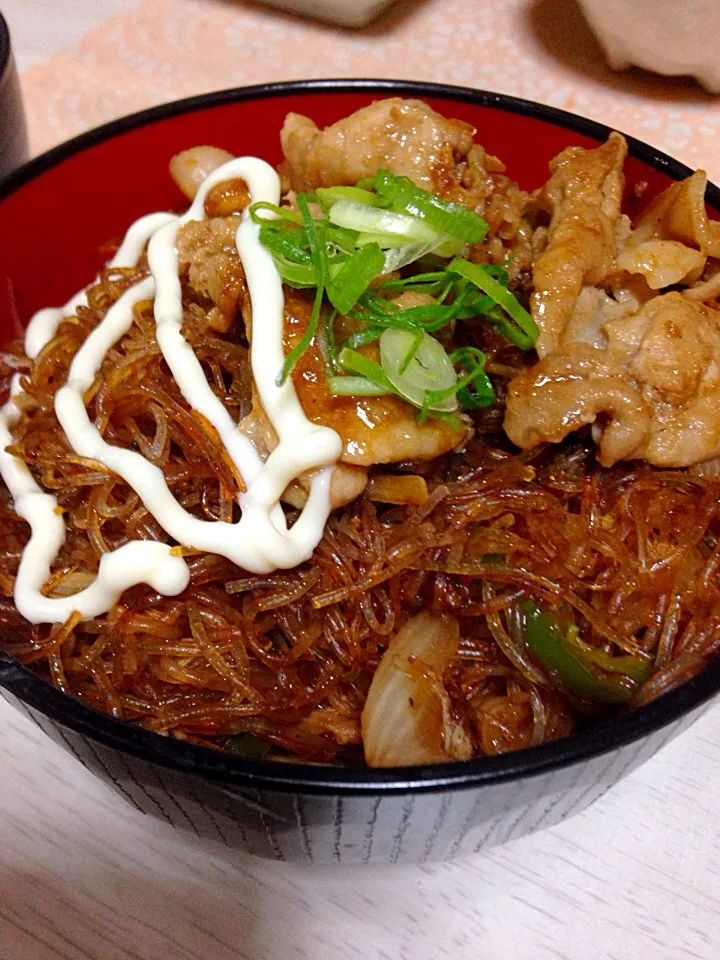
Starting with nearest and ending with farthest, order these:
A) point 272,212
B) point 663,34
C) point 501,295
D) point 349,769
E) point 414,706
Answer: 1. point 349,769
2. point 414,706
3. point 501,295
4. point 272,212
5. point 663,34

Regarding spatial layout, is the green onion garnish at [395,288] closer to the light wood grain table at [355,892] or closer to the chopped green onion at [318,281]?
the chopped green onion at [318,281]

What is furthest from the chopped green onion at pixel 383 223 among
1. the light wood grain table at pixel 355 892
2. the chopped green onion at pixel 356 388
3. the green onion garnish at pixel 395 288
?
the light wood grain table at pixel 355 892

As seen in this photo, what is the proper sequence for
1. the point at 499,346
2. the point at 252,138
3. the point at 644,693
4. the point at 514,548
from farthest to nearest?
the point at 252,138 → the point at 499,346 → the point at 514,548 → the point at 644,693

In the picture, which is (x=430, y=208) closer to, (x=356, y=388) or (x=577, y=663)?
(x=356, y=388)

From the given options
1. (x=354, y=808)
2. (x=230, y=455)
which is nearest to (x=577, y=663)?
(x=354, y=808)

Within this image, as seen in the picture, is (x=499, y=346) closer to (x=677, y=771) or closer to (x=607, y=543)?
(x=607, y=543)

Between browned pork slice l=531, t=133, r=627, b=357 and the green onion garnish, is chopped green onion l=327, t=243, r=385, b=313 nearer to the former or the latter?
the green onion garnish

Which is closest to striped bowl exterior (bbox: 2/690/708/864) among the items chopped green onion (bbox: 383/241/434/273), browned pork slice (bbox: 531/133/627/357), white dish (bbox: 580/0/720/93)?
browned pork slice (bbox: 531/133/627/357)

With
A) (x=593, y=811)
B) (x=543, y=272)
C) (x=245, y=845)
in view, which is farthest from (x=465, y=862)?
(x=543, y=272)
